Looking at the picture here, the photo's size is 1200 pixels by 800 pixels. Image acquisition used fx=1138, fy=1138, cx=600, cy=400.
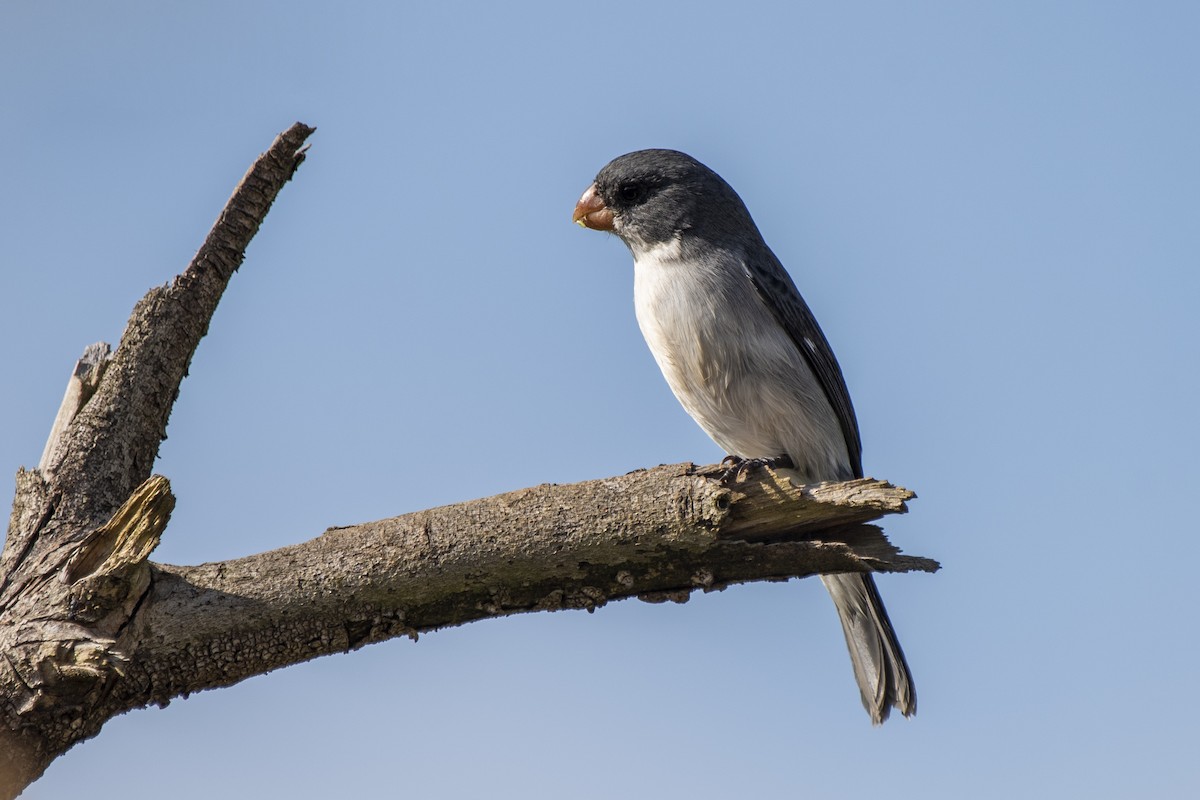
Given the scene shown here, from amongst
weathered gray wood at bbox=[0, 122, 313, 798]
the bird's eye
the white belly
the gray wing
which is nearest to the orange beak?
the bird's eye

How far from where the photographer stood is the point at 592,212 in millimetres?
6727

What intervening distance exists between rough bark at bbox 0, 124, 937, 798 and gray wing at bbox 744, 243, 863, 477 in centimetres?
194

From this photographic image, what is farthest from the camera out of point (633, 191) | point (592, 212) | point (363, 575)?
point (592, 212)

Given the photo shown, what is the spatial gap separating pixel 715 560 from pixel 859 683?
94.8 inches

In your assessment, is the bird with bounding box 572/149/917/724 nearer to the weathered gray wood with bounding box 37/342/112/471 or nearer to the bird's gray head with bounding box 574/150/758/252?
the bird's gray head with bounding box 574/150/758/252

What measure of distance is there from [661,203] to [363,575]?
3.09 meters

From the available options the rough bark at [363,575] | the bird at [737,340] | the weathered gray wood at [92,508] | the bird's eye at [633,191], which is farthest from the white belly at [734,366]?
the weathered gray wood at [92,508]

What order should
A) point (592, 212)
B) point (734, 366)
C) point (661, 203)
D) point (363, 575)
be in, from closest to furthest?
point (363, 575) → point (734, 366) → point (661, 203) → point (592, 212)

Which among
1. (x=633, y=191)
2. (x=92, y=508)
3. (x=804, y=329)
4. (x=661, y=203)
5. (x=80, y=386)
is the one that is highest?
(x=633, y=191)

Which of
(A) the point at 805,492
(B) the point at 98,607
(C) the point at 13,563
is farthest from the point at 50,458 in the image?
(A) the point at 805,492

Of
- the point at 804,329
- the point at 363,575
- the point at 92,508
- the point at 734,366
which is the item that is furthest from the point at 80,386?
the point at 804,329

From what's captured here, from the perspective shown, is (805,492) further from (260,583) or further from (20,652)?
(20,652)

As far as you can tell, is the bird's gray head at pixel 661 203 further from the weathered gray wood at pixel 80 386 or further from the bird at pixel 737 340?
the weathered gray wood at pixel 80 386

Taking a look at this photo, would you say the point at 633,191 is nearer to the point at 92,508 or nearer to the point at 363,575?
the point at 363,575
